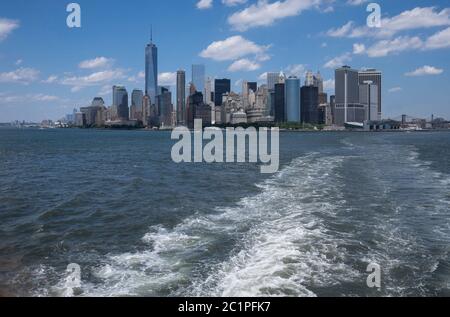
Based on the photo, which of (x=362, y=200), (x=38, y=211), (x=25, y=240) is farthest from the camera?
(x=362, y=200)

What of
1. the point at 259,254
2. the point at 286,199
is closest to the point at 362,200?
the point at 286,199

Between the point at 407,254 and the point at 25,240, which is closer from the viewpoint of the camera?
the point at 407,254

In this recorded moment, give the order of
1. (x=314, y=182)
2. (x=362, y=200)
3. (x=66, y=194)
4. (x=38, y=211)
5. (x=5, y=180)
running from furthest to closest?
1. (x=5, y=180)
2. (x=314, y=182)
3. (x=66, y=194)
4. (x=362, y=200)
5. (x=38, y=211)

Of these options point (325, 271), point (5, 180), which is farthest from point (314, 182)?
point (5, 180)
